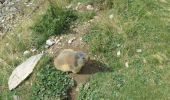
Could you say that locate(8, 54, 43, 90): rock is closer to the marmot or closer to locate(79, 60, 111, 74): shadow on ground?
the marmot

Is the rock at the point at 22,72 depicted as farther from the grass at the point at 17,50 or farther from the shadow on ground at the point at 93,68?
the shadow on ground at the point at 93,68

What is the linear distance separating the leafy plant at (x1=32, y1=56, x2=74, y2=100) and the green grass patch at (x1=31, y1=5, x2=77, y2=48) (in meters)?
1.13

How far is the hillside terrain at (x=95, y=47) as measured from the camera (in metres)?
8.09

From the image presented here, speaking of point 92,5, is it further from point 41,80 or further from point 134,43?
point 41,80

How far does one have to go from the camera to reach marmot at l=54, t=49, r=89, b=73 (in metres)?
8.29

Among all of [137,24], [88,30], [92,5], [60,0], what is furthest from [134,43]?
[60,0]

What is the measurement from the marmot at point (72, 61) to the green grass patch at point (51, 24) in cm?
119

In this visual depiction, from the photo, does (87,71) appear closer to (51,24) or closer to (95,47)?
(95,47)

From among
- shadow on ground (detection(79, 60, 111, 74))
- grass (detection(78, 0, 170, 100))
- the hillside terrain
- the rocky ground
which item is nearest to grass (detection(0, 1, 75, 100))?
the hillside terrain

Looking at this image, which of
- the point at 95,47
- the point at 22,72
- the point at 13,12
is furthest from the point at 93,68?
the point at 13,12

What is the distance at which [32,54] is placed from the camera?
937cm

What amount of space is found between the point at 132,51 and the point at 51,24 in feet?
6.44

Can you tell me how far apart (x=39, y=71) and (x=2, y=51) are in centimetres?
138

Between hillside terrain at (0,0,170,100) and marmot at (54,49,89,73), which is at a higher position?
marmot at (54,49,89,73)
